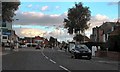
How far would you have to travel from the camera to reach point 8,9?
6200 centimetres

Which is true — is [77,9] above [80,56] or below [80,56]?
above

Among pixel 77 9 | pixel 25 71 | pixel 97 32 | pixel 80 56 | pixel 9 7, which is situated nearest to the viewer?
pixel 25 71

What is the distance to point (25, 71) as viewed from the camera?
65.0ft

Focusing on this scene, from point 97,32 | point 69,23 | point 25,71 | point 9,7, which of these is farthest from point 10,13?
point 97,32

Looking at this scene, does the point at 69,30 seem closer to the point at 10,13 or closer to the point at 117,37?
the point at 10,13

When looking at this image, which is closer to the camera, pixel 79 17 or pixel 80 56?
pixel 80 56

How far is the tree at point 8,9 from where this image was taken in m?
61.0

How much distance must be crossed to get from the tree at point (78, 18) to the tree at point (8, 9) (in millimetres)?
16953

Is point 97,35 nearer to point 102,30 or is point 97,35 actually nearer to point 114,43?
point 102,30

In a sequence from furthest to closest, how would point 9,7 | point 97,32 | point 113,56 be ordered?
point 97,32 < point 9,7 < point 113,56

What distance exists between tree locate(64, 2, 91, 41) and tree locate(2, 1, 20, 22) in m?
17.0

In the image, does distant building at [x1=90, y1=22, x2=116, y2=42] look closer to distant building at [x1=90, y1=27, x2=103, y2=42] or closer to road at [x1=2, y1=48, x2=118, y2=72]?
distant building at [x1=90, y1=27, x2=103, y2=42]

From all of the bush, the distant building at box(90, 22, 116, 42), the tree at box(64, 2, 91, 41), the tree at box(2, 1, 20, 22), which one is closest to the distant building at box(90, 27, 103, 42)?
the distant building at box(90, 22, 116, 42)

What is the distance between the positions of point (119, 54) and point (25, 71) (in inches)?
892
